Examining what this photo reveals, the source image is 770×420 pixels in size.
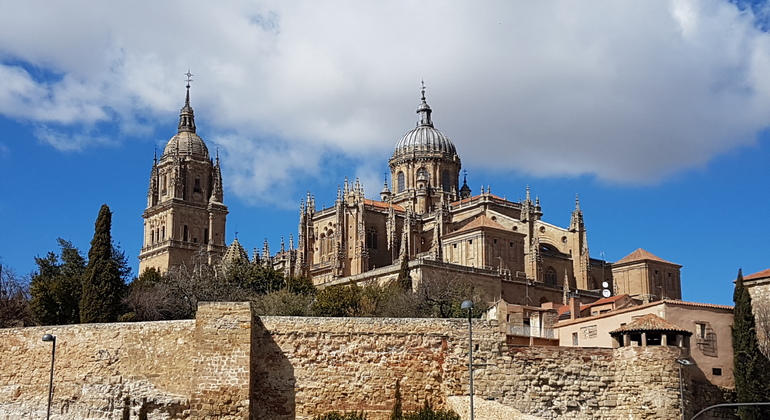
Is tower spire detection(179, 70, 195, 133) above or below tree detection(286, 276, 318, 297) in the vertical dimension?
above

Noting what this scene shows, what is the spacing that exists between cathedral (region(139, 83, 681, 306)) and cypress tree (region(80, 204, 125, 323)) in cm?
1669

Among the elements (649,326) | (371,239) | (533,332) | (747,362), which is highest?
(371,239)

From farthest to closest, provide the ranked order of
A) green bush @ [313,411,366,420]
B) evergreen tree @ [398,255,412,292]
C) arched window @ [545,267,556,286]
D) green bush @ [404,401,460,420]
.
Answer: arched window @ [545,267,556,286] < evergreen tree @ [398,255,412,292] < green bush @ [404,401,460,420] < green bush @ [313,411,366,420]

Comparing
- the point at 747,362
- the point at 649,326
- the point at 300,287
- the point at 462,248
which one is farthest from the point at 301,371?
the point at 462,248

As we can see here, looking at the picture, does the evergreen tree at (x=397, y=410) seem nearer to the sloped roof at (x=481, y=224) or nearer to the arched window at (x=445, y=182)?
the sloped roof at (x=481, y=224)

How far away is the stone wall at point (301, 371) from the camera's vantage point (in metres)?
27.1

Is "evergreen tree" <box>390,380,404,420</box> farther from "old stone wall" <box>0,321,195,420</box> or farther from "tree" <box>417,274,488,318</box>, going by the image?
"tree" <box>417,274,488,318</box>

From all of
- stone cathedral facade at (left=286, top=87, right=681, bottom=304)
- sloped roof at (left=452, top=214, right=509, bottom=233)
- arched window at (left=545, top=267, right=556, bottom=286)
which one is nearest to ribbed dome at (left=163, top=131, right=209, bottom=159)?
stone cathedral facade at (left=286, top=87, right=681, bottom=304)

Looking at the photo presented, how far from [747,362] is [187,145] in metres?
62.4

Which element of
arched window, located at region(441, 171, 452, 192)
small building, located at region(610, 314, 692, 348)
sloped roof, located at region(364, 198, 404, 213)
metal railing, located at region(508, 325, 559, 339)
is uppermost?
arched window, located at region(441, 171, 452, 192)

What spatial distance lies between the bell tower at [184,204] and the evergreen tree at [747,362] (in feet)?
182

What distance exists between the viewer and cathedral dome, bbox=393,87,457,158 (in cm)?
8312

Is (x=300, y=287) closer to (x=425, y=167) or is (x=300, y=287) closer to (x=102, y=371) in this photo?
(x=102, y=371)

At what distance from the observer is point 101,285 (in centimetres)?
3962
